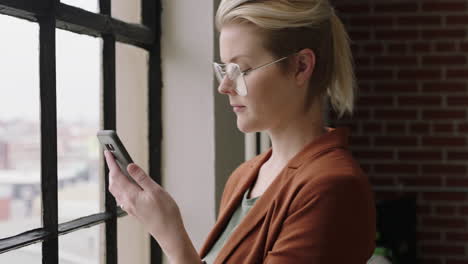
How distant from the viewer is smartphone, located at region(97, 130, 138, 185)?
1.03m

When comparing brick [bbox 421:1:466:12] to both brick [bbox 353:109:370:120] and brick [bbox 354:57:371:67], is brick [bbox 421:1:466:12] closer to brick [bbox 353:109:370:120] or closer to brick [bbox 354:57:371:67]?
brick [bbox 354:57:371:67]

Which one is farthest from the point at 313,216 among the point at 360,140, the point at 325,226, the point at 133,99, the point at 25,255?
the point at 360,140

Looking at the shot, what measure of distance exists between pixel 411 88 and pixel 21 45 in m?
2.38

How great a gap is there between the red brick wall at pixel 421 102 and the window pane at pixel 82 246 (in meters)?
2.00

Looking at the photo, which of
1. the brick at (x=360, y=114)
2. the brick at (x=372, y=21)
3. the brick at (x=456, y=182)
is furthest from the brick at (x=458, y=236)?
the brick at (x=372, y=21)

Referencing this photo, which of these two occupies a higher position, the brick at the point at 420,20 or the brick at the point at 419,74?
the brick at the point at 420,20

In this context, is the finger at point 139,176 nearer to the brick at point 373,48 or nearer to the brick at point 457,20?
the brick at point 373,48

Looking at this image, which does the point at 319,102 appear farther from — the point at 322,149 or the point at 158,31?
the point at 158,31

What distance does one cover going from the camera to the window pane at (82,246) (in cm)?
135

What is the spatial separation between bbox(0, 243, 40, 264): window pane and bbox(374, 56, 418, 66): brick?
2342 millimetres

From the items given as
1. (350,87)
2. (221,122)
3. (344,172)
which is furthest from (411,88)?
(344,172)

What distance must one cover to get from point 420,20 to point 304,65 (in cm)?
227

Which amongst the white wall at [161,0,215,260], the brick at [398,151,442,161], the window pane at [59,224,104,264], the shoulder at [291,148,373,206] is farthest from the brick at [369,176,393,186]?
the shoulder at [291,148,373,206]

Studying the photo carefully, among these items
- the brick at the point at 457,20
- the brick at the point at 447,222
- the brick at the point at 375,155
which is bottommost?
the brick at the point at 447,222
